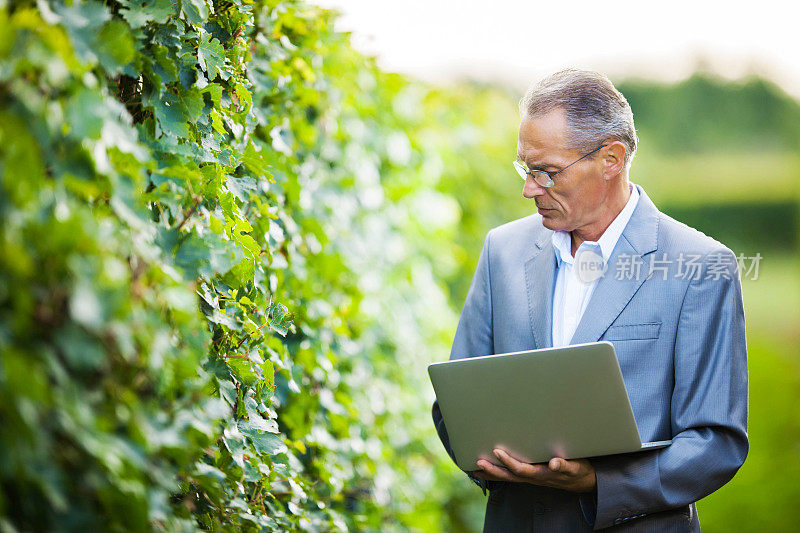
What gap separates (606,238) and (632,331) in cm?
28

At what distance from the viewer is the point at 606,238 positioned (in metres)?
2.00

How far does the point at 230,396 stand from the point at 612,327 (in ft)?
3.09

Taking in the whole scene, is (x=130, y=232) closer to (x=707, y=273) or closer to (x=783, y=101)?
(x=707, y=273)

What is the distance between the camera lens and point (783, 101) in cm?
816

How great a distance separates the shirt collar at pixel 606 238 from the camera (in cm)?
199

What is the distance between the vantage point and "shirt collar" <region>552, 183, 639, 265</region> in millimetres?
1994

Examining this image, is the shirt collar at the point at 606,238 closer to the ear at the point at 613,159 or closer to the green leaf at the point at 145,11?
the ear at the point at 613,159

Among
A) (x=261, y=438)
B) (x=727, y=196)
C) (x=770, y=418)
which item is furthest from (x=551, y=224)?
(x=727, y=196)

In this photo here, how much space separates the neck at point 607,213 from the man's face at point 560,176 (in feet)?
0.04

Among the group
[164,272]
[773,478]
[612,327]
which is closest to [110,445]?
[164,272]

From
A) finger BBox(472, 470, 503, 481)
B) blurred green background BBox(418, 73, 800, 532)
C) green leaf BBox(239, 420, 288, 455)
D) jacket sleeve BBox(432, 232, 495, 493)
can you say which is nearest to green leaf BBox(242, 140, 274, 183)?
green leaf BBox(239, 420, 288, 455)

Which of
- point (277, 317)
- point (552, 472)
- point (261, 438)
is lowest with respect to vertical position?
point (552, 472)

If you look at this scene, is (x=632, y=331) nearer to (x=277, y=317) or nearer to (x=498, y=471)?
(x=498, y=471)

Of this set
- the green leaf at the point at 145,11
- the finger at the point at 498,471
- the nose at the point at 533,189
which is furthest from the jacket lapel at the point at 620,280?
the green leaf at the point at 145,11
